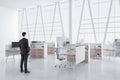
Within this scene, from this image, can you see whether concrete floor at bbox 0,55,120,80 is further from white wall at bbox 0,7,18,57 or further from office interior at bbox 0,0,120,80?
white wall at bbox 0,7,18,57

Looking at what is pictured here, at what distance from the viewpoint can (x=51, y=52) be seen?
12266 mm

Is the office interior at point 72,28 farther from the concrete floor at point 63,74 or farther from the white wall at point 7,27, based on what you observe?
the concrete floor at point 63,74

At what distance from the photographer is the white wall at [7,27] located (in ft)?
34.3

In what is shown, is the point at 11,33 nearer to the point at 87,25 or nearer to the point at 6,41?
the point at 6,41

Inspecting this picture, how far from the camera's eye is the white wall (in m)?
10.4

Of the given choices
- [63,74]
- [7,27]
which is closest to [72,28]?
[7,27]

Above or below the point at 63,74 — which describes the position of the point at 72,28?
above

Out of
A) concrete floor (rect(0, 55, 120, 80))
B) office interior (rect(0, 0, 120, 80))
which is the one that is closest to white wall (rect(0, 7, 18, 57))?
office interior (rect(0, 0, 120, 80))

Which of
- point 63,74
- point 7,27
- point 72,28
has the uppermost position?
point 7,27

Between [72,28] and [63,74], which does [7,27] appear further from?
[63,74]

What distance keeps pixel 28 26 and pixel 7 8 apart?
12.7ft

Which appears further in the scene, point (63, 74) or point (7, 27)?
point (7, 27)

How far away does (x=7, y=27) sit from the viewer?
1095 cm

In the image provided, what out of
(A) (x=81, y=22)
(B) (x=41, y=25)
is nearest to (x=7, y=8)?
(B) (x=41, y=25)
